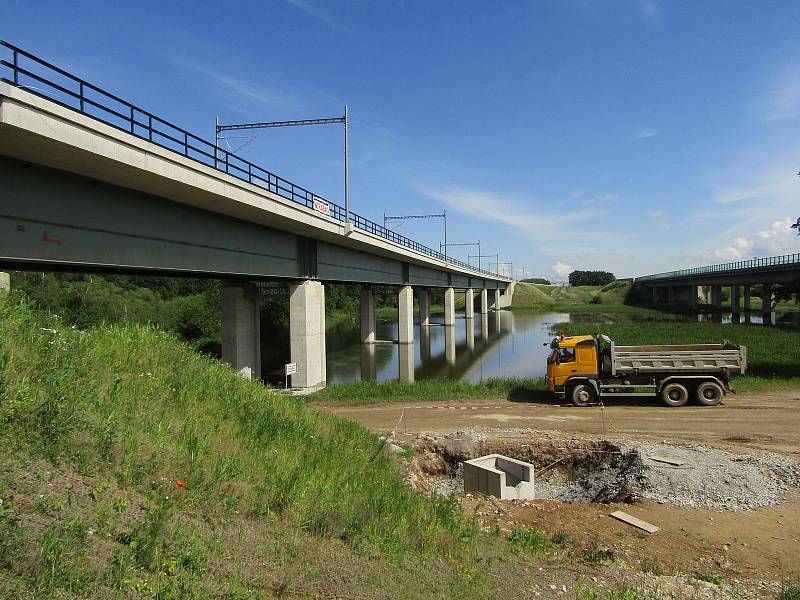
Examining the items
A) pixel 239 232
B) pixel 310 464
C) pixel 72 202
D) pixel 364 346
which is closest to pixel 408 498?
pixel 310 464

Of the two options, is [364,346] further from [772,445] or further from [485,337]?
[772,445]

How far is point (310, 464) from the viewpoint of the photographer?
8516 millimetres

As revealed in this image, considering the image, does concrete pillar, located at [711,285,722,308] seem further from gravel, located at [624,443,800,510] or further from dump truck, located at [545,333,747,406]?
gravel, located at [624,443,800,510]

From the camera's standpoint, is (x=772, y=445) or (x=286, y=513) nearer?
(x=286, y=513)

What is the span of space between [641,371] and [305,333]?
50.1ft

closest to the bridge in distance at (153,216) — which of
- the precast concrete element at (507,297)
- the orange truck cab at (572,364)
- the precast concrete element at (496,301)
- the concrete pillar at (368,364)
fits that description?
the concrete pillar at (368,364)

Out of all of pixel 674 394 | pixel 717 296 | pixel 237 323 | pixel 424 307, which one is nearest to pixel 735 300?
pixel 717 296

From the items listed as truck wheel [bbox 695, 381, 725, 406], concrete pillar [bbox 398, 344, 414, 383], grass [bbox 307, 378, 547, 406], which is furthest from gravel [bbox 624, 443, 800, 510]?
concrete pillar [bbox 398, 344, 414, 383]

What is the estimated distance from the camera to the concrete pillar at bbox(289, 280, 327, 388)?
2525 cm

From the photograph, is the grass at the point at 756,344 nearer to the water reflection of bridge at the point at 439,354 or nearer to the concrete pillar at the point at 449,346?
the water reflection of bridge at the point at 439,354

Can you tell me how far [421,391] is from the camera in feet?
73.5

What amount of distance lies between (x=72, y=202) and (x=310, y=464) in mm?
9261

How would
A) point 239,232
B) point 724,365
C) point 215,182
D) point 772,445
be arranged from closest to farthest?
1. point 772,445
2. point 215,182
3. point 724,365
4. point 239,232

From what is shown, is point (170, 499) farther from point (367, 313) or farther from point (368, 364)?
point (367, 313)
